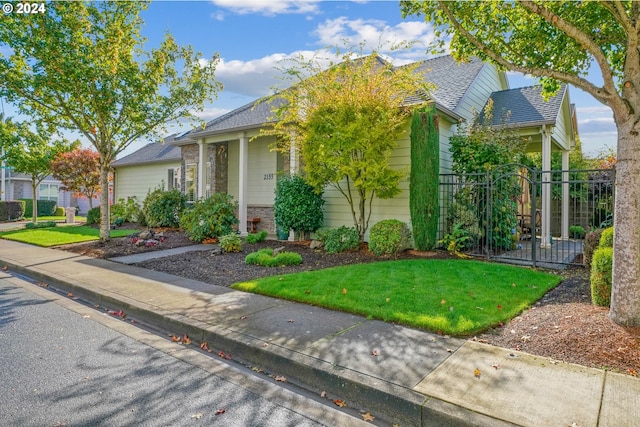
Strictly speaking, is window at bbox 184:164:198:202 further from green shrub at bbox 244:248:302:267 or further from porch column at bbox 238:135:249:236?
green shrub at bbox 244:248:302:267

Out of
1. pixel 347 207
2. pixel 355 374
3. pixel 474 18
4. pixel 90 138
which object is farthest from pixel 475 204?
pixel 90 138

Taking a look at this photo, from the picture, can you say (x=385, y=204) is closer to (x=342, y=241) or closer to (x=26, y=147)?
(x=342, y=241)

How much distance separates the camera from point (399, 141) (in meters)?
9.84

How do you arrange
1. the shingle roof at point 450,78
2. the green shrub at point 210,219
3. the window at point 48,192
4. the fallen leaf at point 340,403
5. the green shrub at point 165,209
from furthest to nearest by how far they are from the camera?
the window at point 48,192 < the green shrub at point 165,209 < the green shrub at point 210,219 < the shingle roof at point 450,78 < the fallen leaf at point 340,403

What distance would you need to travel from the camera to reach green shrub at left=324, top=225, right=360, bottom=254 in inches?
371

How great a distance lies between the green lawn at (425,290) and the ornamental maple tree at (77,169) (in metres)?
19.2

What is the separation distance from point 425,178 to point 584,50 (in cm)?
371

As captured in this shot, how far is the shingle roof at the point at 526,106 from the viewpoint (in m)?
10.4

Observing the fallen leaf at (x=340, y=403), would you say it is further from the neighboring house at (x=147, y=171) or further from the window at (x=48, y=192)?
the window at (x=48, y=192)

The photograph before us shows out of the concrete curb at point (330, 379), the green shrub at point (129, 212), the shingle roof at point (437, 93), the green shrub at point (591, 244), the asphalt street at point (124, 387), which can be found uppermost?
the shingle roof at point (437, 93)

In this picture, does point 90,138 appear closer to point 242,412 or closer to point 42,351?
point 42,351

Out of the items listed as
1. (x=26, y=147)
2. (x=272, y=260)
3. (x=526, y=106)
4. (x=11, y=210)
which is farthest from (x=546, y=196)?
(x=11, y=210)

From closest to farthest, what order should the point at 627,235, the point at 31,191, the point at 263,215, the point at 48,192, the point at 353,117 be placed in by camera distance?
the point at 627,235 → the point at 353,117 → the point at 263,215 → the point at 31,191 → the point at 48,192

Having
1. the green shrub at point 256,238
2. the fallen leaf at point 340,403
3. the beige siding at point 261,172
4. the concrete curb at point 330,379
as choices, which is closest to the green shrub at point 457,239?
the green shrub at point 256,238
